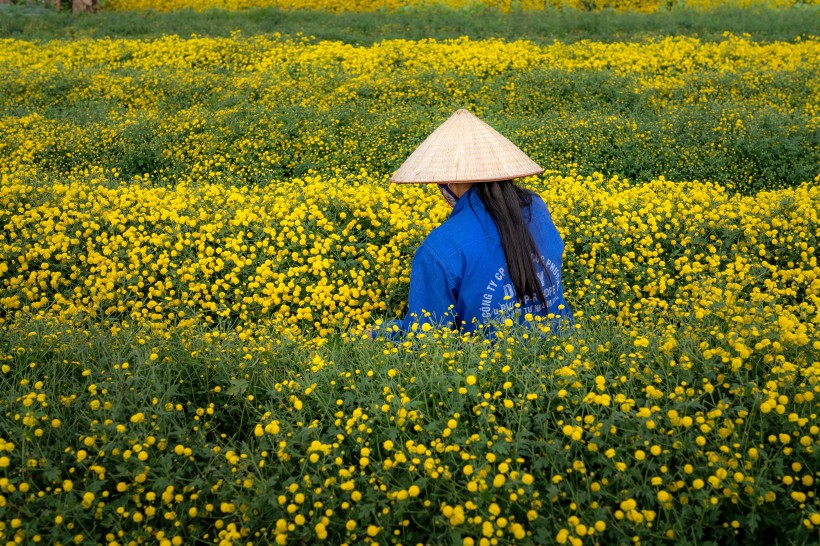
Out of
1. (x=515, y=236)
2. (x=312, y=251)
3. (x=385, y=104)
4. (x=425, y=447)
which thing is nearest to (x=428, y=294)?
(x=515, y=236)

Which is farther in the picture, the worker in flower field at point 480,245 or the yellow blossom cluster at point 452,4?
the yellow blossom cluster at point 452,4

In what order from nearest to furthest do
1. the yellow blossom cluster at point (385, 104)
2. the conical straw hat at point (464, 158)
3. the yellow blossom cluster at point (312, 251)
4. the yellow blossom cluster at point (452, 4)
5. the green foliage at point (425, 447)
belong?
the green foliage at point (425, 447), the conical straw hat at point (464, 158), the yellow blossom cluster at point (312, 251), the yellow blossom cluster at point (385, 104), the yellow blossom cluster at point (452, 4)

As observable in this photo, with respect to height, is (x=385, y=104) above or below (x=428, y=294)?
above

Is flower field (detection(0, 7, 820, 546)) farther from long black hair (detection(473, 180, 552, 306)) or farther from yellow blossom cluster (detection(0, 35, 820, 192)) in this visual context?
long black hair (detection(473, 180, 552, 306))

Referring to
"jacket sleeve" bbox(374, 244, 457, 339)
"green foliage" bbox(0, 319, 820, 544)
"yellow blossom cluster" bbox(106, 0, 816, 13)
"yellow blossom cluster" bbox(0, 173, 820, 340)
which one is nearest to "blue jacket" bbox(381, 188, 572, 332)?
"jacket sleeve" bbox(374, 244, 457, 339)

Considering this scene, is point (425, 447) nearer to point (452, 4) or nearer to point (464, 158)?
point (464, 158)

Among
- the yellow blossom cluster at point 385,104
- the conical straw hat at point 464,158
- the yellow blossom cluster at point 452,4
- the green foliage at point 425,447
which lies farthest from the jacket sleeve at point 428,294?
the yellow blossom cluster at point 452,4

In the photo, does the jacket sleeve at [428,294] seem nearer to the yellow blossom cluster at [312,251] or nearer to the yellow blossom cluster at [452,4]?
the yellow blossom cluster at [312,251]

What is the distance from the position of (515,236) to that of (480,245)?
16 centimetres

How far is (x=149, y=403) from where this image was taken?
2.70m

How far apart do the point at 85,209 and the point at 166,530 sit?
3393 millimetres

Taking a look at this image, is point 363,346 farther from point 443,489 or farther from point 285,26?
point 285,26

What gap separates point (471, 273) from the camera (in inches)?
122

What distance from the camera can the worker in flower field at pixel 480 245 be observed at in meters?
3.04
